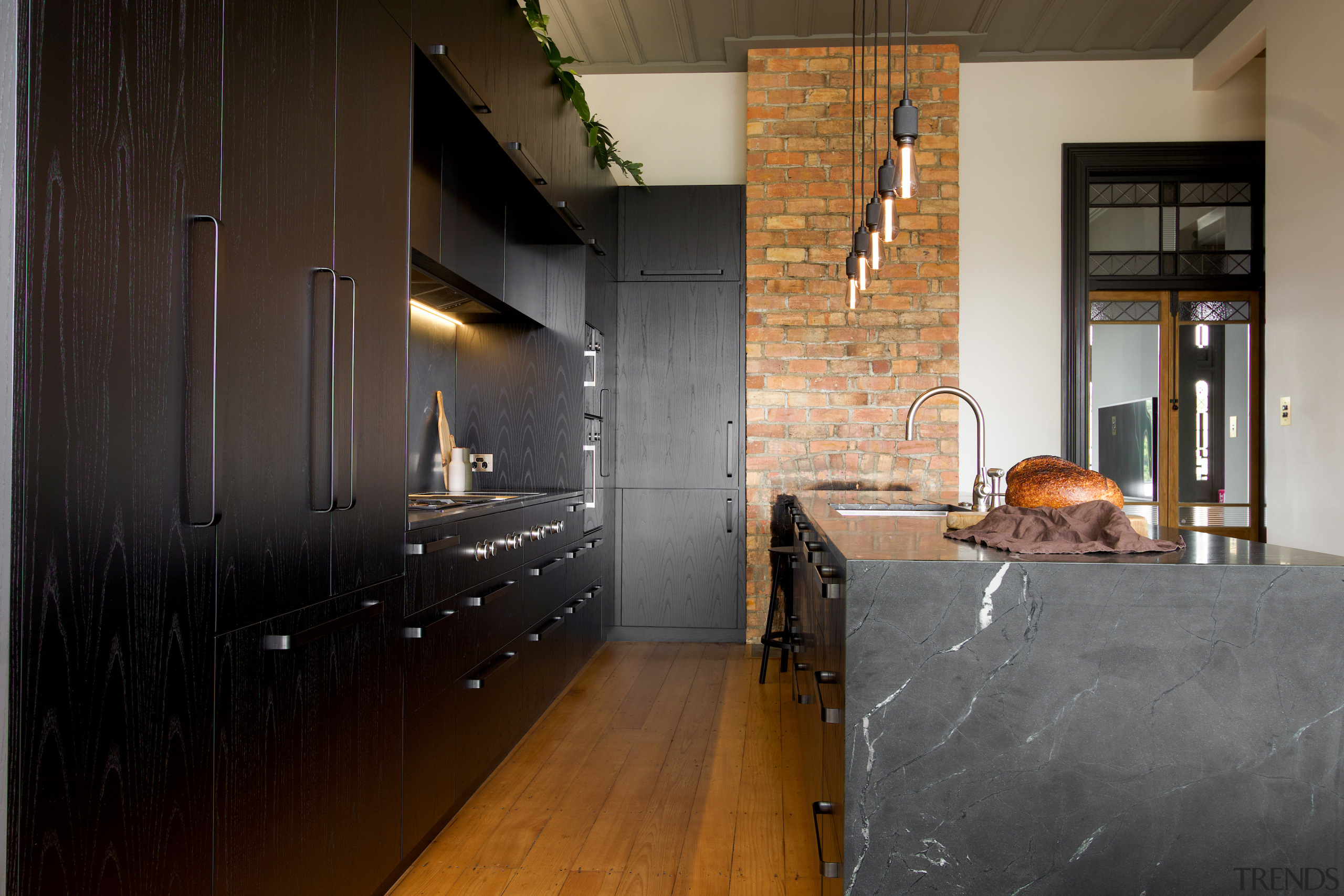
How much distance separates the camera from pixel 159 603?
1162 mm

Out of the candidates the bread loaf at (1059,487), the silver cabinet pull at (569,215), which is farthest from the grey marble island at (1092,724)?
the silver cabinet pull at (569,215)

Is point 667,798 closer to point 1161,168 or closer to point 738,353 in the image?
point 738,353

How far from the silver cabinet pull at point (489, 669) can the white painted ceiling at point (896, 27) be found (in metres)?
3.12

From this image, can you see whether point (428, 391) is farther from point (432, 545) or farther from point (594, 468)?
point (432, 545)

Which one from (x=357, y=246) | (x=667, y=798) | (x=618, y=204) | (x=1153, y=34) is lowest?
(x=667, y=798)

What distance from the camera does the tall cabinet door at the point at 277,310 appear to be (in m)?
1.31

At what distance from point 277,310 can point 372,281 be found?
390mm

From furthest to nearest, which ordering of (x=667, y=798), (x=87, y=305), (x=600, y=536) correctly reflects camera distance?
(x=600, y=536) → (x=667, y=798) → (x=87, y=305)

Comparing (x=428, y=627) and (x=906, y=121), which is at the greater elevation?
(x=906, y=121)

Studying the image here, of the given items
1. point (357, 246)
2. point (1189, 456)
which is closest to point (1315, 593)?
point (357, 246)

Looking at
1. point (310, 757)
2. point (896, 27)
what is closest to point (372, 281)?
point (310, 757)

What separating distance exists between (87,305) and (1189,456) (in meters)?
4.91

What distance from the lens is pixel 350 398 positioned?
166cm

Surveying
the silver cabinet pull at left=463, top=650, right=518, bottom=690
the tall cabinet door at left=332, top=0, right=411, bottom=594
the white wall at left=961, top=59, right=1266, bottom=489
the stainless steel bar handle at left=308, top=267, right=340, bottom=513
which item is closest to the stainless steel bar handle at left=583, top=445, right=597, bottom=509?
the silver cabinet pull at left=463, top=650, right=518, bottom=690
